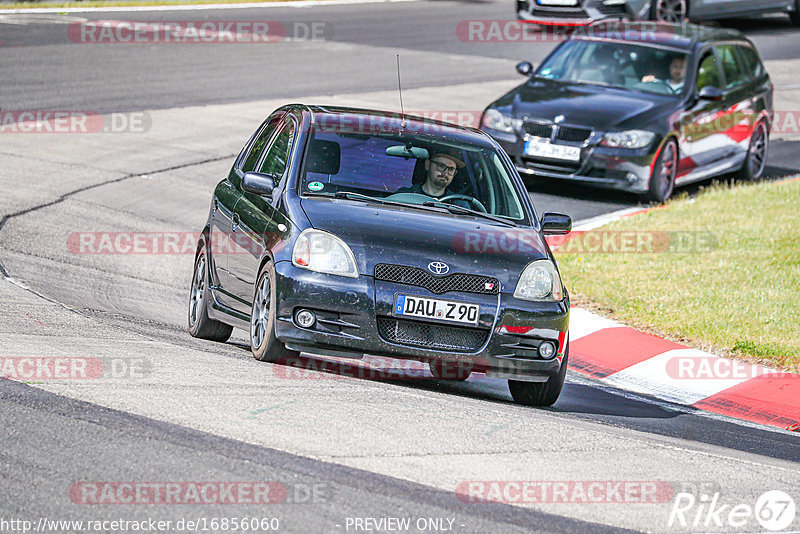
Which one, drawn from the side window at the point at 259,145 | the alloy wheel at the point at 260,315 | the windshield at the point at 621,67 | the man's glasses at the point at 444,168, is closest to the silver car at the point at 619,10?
the windshield at the point at 621,67

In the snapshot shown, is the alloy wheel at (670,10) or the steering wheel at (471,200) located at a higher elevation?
the steering wheel at (471,200)

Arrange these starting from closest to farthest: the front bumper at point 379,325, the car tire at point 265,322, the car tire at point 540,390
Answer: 1. the front bumper at point 379,325
2. the car tire at point 265,322
3. the car tire at point 540,390

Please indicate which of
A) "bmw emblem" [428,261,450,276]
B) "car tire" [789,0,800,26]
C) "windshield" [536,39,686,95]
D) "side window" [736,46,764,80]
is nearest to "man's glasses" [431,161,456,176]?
"bmw emblem" [428,261,450,276]

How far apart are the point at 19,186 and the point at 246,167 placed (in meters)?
5.53

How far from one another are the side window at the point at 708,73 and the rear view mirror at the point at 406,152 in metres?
8.64

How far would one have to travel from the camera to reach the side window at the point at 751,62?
695 inches

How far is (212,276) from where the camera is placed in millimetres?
8945

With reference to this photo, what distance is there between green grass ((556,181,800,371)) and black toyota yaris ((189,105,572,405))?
87.1 inches

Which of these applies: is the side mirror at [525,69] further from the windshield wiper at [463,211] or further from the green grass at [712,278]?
the windshield wiper at [463,211]

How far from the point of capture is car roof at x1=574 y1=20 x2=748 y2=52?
16625mm

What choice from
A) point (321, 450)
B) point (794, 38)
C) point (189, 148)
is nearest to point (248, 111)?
point (189, 148)

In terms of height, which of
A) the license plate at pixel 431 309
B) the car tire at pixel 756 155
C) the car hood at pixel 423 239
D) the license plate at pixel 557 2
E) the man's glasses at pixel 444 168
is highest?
the man's glasses at pixel 444 168

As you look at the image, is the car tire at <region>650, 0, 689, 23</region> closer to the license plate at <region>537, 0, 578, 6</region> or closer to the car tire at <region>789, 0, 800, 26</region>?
the license plate at <region>537, 0, 578, 6</region>

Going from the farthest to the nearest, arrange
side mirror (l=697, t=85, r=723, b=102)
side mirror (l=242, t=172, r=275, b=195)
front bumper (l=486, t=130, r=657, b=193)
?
side mirror (l=697, t=85, r=723, b=102) → front bumper (l=486, t=130, r=657, b=193) → side mirror (l=242, t=172, r=275, b=195)
